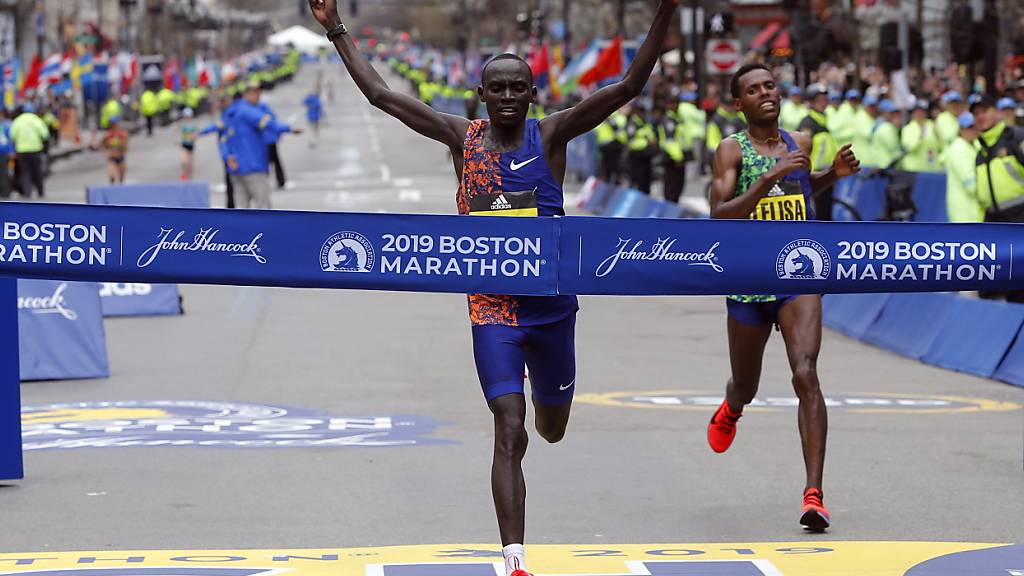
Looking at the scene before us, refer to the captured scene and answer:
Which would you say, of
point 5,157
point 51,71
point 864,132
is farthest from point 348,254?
point 51,71

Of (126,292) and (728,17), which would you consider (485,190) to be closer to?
(126,292)

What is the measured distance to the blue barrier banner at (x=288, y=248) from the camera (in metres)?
6.93

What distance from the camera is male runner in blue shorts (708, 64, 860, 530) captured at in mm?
8094

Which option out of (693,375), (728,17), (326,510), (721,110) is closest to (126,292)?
(693,375)

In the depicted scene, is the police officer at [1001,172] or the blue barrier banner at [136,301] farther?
the blue barrier banner at [136,301]

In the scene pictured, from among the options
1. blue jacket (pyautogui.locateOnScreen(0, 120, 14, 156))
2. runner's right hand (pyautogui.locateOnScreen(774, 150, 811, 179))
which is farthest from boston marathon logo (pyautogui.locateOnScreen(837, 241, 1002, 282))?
blue jacket (pyautogui.locateOnScreen(0, 120, 14, 156))

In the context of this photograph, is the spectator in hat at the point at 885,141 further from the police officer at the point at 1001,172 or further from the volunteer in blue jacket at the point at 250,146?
the volunteer in blue jacket at the point at 250,146

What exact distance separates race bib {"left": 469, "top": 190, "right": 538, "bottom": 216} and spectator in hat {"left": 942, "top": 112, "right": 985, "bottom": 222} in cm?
1004

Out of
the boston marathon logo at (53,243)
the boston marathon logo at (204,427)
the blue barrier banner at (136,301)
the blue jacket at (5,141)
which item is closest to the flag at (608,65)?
the blue jacket at (5,141)

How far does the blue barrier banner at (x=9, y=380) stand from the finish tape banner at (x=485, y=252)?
152 cm

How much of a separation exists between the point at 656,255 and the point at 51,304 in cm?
721

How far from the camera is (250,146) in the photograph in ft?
77.7

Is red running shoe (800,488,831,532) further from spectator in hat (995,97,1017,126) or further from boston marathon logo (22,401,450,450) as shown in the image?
spectator in hat (995,97,1017,126)

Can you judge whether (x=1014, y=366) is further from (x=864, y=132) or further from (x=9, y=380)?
(x=864, y=132)
